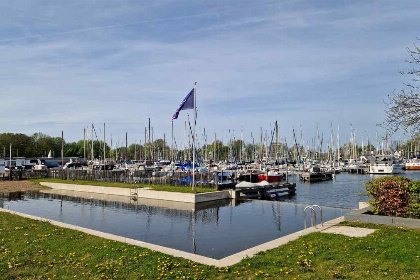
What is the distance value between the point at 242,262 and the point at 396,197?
33.2ft

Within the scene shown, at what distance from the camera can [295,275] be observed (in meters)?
10.3

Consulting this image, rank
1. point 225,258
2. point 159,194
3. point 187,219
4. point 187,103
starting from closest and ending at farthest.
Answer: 1. point 225,258
2. point 187,219
3. point 187,103
4. point 159,194

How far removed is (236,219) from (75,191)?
2947 cm

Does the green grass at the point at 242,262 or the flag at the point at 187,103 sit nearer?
the green grass at the point at 242,262

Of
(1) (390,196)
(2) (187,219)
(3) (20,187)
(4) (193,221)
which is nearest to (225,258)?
(1) (390,196)

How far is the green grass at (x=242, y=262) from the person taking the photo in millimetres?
10516

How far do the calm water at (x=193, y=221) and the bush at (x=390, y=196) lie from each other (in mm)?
4399

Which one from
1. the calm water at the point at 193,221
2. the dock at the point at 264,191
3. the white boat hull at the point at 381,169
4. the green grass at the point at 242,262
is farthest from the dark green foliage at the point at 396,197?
the white boat hull at the point at 381,169

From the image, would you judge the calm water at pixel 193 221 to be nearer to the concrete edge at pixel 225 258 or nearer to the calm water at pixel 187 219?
the calm water at pixel 187 219

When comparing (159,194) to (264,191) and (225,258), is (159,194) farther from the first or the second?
(225,258)

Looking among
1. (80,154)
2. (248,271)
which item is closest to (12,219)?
(248,271)

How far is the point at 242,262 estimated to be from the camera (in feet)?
38.9

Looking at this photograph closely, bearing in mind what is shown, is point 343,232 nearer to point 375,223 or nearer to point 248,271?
point 375,223

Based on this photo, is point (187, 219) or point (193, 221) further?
point (187, 219)
